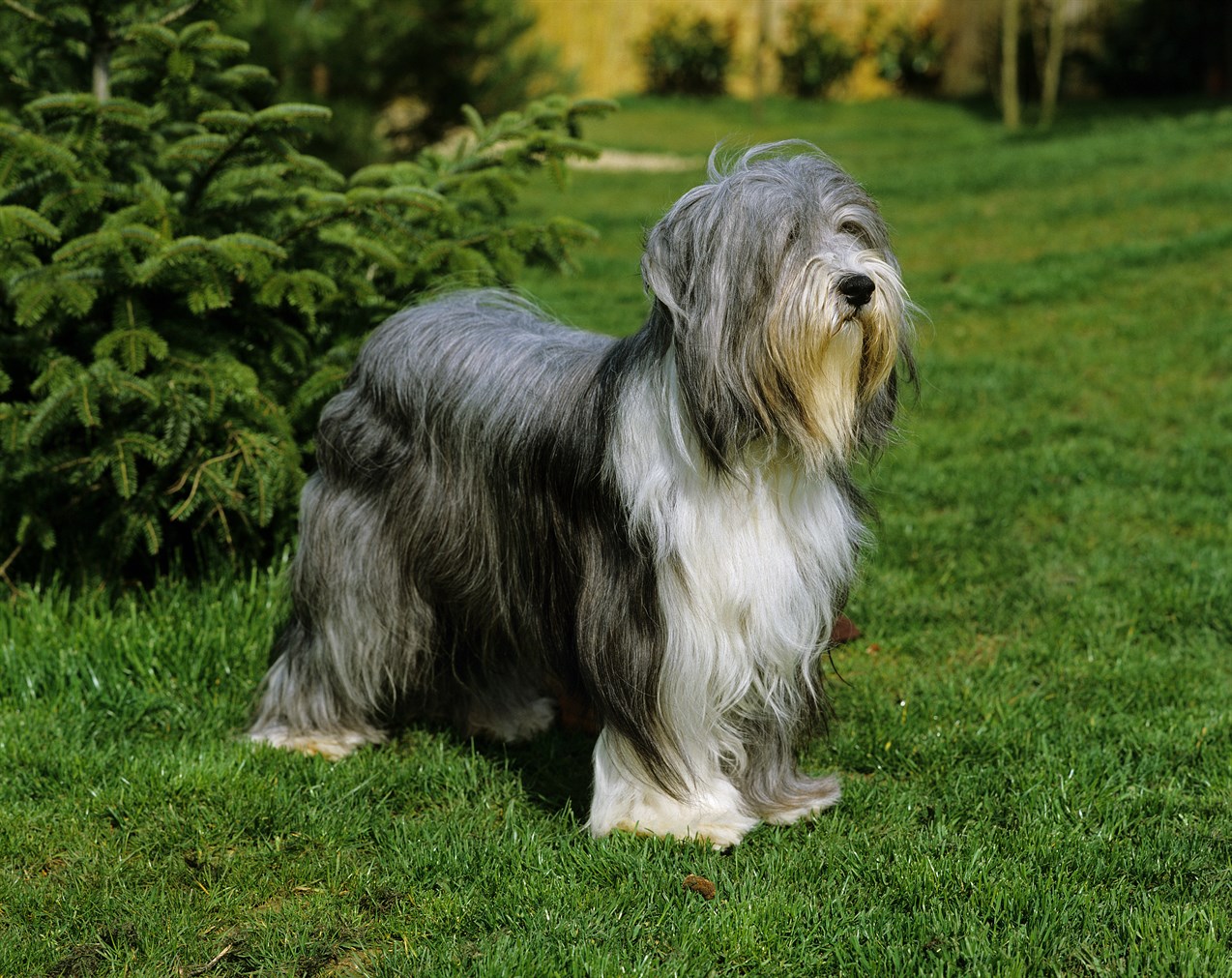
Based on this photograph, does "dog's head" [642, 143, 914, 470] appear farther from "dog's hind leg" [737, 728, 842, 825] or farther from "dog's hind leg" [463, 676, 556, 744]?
"dog's hind leg" [463, 676, 556, 744]

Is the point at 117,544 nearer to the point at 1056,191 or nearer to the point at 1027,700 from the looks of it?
the point at 1027,700

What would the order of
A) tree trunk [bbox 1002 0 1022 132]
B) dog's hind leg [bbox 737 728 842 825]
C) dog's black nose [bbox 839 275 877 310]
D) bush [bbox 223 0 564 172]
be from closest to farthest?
Result: dog's black nose [bbox 839 275 877 310]
dog's hind leg [bbox 737 728 842 825]
bush [bbox 223 0 564 172]
tree trunk [bbox 1002 0 1022 132]

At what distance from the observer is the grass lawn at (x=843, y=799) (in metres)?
3.23

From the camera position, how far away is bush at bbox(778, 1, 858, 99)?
25000 mm

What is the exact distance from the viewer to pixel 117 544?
4.83 meters

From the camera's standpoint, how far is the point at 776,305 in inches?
121

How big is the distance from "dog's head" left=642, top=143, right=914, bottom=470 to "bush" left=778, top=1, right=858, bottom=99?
23164 mm

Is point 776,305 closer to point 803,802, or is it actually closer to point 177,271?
point 803,802

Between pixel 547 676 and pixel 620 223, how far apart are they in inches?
352

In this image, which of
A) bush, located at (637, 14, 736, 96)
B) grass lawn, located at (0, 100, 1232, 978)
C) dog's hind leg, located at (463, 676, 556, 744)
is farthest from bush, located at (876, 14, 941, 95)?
dog's hind leg, located at (463, 676, 556, 744)

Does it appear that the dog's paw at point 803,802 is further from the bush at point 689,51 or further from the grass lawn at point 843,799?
the bush at point 689,51

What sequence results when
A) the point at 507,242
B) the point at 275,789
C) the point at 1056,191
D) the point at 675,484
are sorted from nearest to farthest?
the point at 675,484 → the point at 275,789 → the point at 507,242 → the point at 1056,191

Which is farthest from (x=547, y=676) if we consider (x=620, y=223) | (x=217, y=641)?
(x=620, y=223)

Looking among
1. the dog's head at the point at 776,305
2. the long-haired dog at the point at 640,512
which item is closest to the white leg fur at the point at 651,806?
the long-haired dog at the point at 640,512
